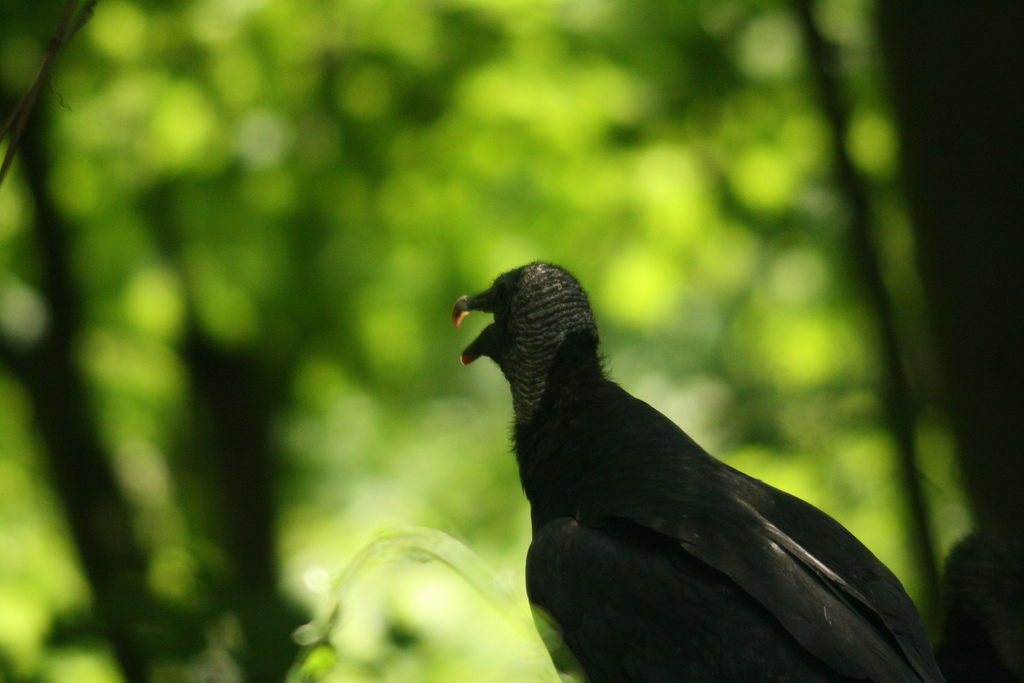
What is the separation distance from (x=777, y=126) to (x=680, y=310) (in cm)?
134

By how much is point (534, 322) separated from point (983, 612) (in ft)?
5.85

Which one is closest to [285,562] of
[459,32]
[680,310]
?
[680,310]

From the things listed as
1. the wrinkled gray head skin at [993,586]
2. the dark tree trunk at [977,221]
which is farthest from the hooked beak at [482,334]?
the dark tree trunk at [977,221]

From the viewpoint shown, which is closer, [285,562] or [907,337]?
[907,337]

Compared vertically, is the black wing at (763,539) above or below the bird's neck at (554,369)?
below

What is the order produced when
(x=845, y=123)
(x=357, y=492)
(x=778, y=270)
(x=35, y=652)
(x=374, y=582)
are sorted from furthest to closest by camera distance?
(x=357, y=492) → (x=778, y=270) → (x=845, y=123) → (x=35, y=652) → (x=374, y=582)

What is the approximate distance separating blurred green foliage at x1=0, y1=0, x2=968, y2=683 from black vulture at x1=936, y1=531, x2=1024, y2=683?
4.61ft

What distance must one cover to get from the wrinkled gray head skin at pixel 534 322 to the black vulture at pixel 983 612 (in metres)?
1.53

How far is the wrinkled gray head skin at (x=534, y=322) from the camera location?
271 cm

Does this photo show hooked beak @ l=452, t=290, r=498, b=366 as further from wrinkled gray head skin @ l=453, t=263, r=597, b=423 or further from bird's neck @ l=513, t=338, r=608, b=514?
bird's neck @ l=513, t=338, r=608, b=514

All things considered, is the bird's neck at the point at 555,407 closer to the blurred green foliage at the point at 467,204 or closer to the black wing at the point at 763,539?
the black wing at the point at 763,539

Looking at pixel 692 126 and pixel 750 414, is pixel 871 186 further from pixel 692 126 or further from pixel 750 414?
pixel 750 414

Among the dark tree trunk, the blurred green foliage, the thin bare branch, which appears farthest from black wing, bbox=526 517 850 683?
the blurred green foliage

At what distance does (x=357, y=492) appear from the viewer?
6562mm
